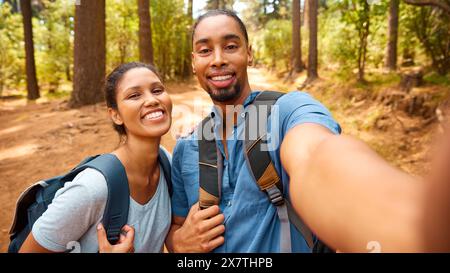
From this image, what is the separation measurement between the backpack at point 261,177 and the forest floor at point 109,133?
323cm

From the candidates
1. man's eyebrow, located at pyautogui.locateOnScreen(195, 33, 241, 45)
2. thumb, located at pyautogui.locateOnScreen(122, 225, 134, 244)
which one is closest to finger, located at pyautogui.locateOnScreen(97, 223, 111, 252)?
thumb, located at pyautogui.locateOnScreen(122, 225, 134, 244)

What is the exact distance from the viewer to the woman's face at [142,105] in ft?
6.82

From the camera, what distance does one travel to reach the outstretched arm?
62 cm

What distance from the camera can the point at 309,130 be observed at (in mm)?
1249

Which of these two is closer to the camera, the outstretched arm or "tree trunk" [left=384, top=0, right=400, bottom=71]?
the outstretched arm

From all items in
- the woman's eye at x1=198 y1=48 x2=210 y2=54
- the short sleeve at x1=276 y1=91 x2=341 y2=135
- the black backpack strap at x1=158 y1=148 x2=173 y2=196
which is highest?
the woman's eye at x1=198 y1=48 x2=210 y2=54

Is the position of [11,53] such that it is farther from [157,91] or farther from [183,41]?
[157,91]

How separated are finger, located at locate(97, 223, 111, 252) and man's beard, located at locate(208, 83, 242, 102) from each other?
1036 millimetres

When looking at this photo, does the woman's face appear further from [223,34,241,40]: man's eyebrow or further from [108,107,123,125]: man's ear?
[223,34,241,40]: man's eyebrow

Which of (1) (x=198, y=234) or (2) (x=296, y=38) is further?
(2) (x=296, y=38)

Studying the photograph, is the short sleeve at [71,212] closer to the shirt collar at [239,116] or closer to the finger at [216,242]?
the finger at [216,242]
